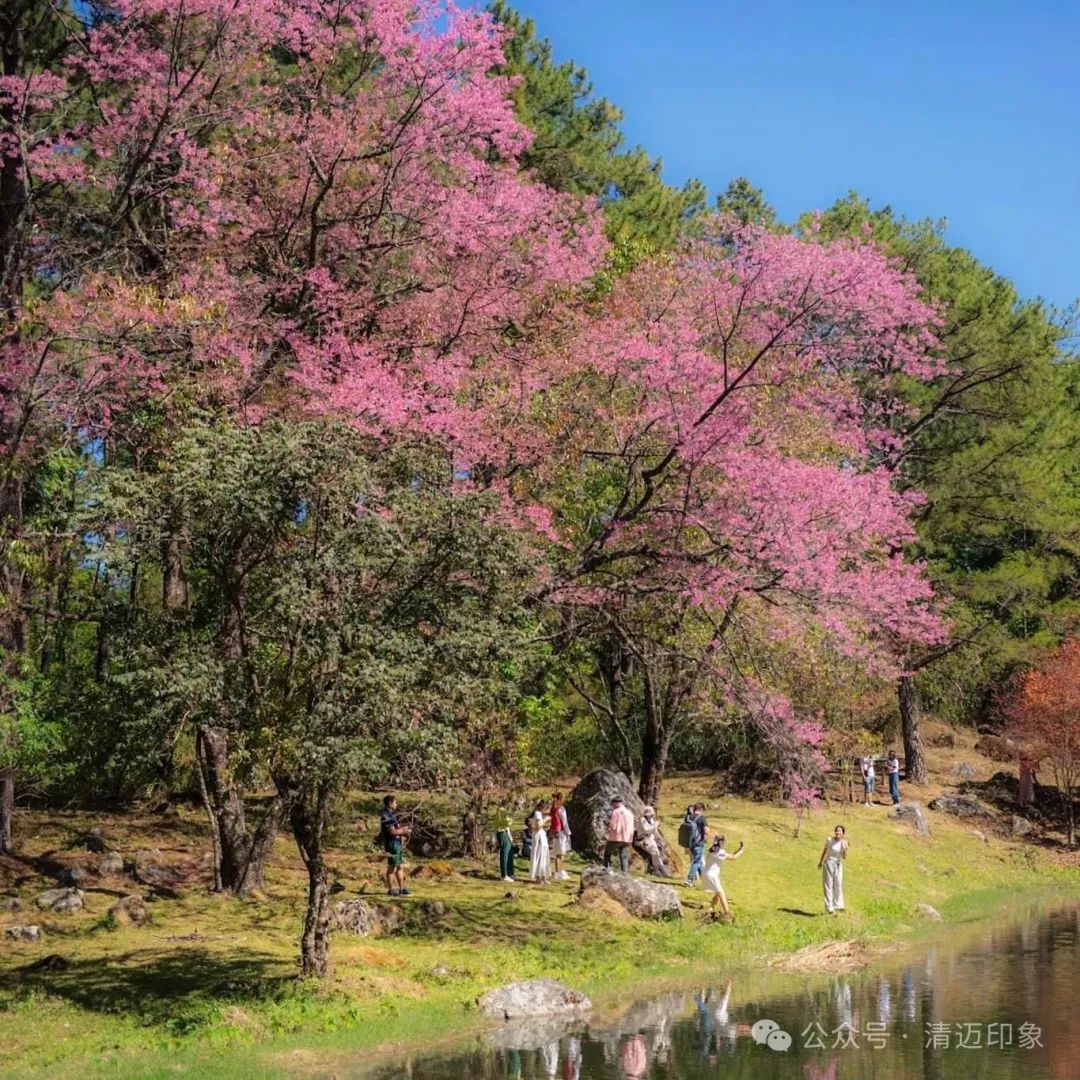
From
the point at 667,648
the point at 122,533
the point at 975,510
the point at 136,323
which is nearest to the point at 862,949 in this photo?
the point at 667,648

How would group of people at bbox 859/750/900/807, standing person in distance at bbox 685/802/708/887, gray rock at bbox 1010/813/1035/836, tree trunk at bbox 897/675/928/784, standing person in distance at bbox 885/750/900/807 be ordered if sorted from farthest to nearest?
tree trunk at bbox 897/675/928/784 → gray rock at bbox 1010/813/1035/836 → group of people at bbox 859/750/900/807 → standing person in distance at bbox 885/750/900/807 → standing person in distance at bbox 685/802/708/887

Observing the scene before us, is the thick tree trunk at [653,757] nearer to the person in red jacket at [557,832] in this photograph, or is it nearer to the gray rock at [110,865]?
the person in red jacket at [557,832]

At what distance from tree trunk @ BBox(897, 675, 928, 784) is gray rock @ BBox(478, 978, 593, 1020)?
3034 cm

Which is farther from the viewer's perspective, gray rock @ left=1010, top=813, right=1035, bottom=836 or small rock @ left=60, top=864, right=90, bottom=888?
gray rock @ left=1010, top=813, right=1035, bottom=836

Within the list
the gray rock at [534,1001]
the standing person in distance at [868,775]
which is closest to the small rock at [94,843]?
the gray rock at [534,1001]

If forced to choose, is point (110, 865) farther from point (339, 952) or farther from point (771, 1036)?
point (771, 1036)

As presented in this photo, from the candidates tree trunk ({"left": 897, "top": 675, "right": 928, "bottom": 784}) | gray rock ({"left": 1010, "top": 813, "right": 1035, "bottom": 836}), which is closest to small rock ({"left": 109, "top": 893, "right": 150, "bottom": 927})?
gray rock ({"left": 1010, "top": 813, "right": 1035, "bottom": 836})

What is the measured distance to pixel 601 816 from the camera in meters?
31.0

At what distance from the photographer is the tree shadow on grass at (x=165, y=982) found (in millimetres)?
18234

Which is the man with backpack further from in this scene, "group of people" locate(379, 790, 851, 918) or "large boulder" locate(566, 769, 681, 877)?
"large boulder" locate(566, 769, 681, 877)

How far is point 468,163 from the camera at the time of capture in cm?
2780

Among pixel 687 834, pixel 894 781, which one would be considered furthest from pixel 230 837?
pixel 894 781

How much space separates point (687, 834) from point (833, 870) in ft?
11.7

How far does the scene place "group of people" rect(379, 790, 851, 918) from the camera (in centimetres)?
2638
